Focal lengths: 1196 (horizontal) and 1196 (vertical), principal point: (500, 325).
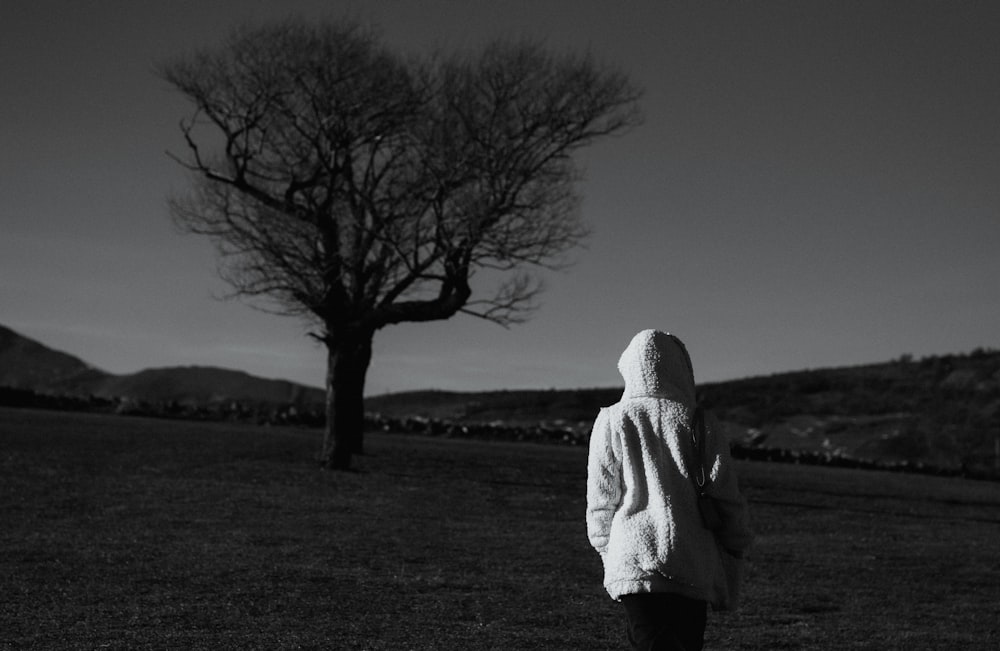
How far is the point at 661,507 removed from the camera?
573 centimetres

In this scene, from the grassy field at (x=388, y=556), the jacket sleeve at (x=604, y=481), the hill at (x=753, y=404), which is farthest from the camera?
the hill at (x=753, y=404)

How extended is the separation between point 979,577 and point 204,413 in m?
30.9

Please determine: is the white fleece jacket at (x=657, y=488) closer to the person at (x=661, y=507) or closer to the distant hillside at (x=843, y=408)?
the person at (x=661, y=507)

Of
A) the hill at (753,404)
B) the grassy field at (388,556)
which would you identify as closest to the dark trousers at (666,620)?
the grassy field at (388,556)

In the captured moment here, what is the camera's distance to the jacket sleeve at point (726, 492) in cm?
570

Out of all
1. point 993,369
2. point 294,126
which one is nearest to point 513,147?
point 294,126

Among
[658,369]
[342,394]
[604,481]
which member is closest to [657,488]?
[604,481]

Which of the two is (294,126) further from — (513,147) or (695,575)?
(695,575)

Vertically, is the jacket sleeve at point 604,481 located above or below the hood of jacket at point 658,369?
below

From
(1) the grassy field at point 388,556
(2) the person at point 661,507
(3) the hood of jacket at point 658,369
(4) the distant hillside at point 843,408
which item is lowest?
(1) the grassy field at point 388,556

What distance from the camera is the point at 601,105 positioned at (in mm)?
27812

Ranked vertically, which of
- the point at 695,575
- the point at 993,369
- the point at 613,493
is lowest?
the point at 695,575

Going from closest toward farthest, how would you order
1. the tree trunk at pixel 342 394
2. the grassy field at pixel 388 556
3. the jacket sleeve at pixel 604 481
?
the jacket sleeve at pixel 604 481
the grassy field at pixel 388 556
the tree trunk at pixel 342 394

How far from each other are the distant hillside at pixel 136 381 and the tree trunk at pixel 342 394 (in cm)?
2004
